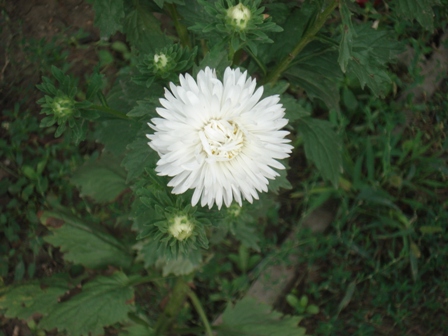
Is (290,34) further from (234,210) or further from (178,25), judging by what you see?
(234,210)

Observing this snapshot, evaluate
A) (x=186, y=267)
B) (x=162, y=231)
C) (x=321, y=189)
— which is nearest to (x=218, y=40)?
(x=162, y=231)

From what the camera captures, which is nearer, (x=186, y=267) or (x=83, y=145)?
(x=186, y=267)

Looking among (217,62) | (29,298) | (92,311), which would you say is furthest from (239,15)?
(29,298)

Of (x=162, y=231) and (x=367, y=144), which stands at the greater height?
(x=367, y=144)

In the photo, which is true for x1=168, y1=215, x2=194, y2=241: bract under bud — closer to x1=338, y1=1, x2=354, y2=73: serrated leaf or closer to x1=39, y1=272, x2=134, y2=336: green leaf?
x1=338, y1=1, x2=354, y2=73: serrated leaf

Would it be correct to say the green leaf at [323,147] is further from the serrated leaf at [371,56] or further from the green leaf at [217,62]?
the green leaf at [217,62]

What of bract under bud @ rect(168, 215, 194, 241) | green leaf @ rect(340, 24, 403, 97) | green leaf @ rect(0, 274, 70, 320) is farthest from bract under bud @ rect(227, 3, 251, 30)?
green leaf @ rect(0, 274, 70, 320)

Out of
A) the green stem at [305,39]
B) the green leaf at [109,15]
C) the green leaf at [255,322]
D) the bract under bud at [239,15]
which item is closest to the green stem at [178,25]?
the green leaf at [109,15]

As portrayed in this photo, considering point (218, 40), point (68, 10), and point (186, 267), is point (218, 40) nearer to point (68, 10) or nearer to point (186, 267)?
point (186, 267)
